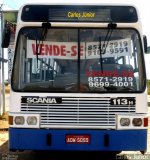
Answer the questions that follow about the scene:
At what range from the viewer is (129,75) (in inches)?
305

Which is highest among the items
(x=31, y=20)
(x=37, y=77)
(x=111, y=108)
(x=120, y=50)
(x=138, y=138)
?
(x=31, y=20)

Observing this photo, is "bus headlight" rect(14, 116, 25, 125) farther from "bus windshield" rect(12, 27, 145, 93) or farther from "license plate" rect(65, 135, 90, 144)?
"license plate" rect(65, 135, 90, 144)

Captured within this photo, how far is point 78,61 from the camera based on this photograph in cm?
775

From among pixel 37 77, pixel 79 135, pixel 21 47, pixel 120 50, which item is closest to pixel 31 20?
pixel 21 47

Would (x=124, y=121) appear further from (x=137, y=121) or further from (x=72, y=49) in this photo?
(x=72, y=49)

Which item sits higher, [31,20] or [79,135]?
[31,20]

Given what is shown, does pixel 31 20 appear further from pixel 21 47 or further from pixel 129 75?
pixel 129 75

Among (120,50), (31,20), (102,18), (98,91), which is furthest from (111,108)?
(31,20)

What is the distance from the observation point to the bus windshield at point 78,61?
25.2 ft

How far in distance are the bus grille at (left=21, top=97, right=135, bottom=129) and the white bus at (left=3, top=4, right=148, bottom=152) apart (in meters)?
0.02

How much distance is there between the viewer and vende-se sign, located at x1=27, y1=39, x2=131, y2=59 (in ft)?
25.5

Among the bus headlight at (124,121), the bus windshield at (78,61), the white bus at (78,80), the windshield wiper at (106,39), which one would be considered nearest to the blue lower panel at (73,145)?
the white bus at (78,80)

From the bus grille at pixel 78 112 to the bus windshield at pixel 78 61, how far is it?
0.73ft

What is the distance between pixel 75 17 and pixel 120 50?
1029 mm
